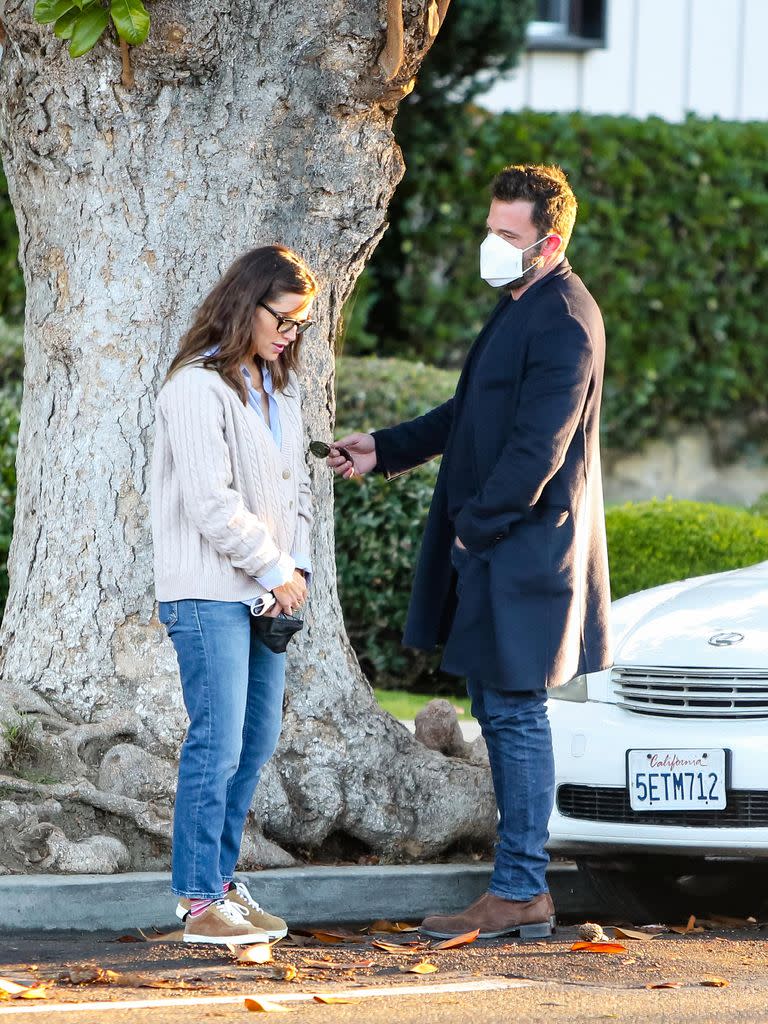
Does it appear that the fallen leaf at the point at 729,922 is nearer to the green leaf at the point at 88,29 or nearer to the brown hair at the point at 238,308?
the brown hair at the point at 238,308

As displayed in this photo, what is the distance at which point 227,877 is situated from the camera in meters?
4.51

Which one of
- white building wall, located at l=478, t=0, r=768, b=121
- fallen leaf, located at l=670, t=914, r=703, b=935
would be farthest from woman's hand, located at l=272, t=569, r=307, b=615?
white building wall, located at l=478, t=0, r=768, b=121

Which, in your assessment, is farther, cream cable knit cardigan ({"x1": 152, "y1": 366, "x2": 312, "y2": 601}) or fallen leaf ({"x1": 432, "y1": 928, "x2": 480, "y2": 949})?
→ fallen leaf ({"x1": 432, "y1": 928, "x2": 480, "y2": 949})

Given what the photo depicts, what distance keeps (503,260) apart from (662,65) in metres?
9.82

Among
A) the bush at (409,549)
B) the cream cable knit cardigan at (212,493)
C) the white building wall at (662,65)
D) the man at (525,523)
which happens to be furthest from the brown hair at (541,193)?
the white building wall at (662,65)

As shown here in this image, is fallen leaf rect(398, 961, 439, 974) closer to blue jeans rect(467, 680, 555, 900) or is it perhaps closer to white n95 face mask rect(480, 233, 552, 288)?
blue jeans rect(467, 680, 555, 900)

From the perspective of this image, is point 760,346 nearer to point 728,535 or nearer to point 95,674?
point 728,535

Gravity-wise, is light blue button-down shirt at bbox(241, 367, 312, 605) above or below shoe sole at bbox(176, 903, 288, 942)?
above

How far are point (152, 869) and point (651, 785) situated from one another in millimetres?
1531

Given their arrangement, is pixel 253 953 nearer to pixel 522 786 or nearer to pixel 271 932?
pixel 271 932

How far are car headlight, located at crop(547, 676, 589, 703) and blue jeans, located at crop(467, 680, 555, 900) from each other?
405 millimetres

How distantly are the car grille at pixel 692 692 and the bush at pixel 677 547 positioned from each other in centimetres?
373

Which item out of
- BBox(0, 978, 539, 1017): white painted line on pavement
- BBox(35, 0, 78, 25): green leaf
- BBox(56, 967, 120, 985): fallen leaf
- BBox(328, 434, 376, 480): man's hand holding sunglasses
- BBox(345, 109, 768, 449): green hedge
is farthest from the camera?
BBox(345, 109, 768, 449): green hedge

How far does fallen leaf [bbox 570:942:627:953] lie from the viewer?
4496 millimetres
